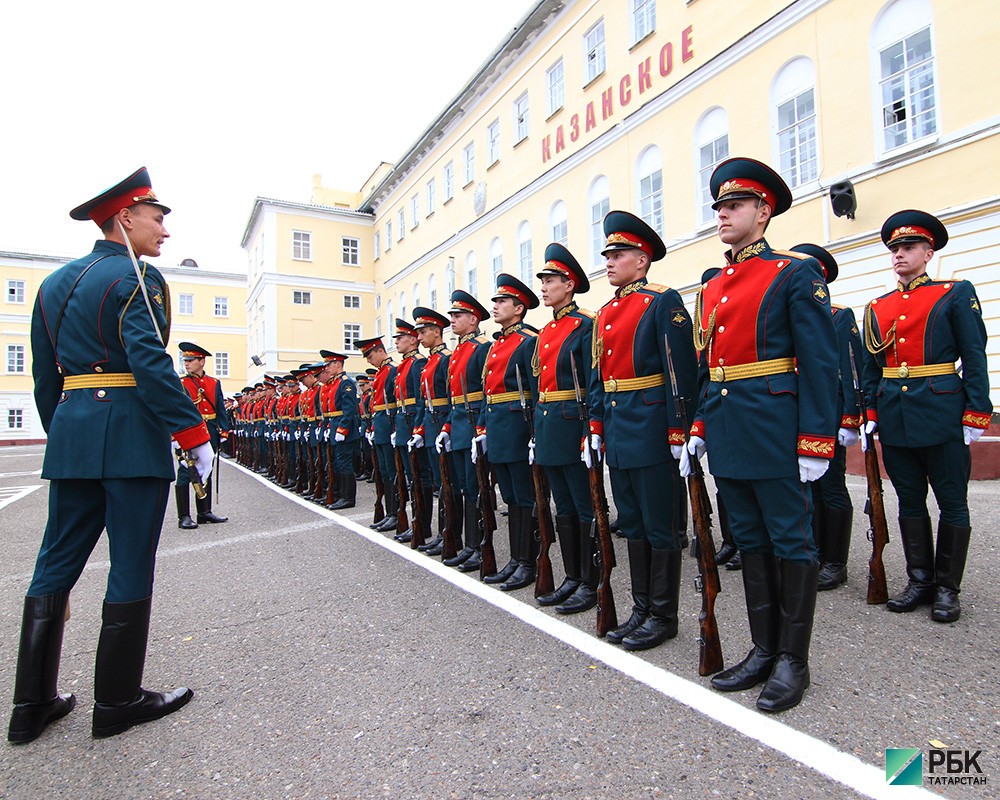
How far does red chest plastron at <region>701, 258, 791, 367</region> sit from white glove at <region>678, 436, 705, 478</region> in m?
0.37

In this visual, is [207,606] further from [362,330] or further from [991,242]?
[362,330]

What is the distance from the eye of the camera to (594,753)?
7.69 feet

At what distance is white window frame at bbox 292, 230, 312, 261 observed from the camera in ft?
115

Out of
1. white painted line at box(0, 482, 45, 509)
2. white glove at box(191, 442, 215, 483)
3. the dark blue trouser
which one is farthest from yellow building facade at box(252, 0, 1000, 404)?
white painted line at box(0, 482, 45, 509)

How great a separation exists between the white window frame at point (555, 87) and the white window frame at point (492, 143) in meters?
3.24

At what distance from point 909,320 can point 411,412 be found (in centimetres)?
445

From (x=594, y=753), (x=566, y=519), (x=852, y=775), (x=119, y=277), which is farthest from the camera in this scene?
(x=566, y=519)

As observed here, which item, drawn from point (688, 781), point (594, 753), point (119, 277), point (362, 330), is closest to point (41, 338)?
point (119, 277)

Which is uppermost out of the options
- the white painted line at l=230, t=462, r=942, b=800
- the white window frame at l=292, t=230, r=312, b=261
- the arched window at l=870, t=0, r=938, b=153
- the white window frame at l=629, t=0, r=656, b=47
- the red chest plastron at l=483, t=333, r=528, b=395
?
the white window frame at l=292, t=230, r=312, b=261

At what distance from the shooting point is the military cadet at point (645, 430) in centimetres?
339

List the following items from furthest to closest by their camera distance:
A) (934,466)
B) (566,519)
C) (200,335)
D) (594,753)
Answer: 1. (200,335)
2. (566,519)
3. (934,466)
4. (594,753)

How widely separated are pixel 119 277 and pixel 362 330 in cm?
3360

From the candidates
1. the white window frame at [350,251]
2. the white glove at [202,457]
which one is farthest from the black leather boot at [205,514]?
the white window frame at [350,251]

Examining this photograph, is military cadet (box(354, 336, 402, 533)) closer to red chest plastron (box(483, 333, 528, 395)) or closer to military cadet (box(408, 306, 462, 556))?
military cadet (box(408, 306, 462, 556))
